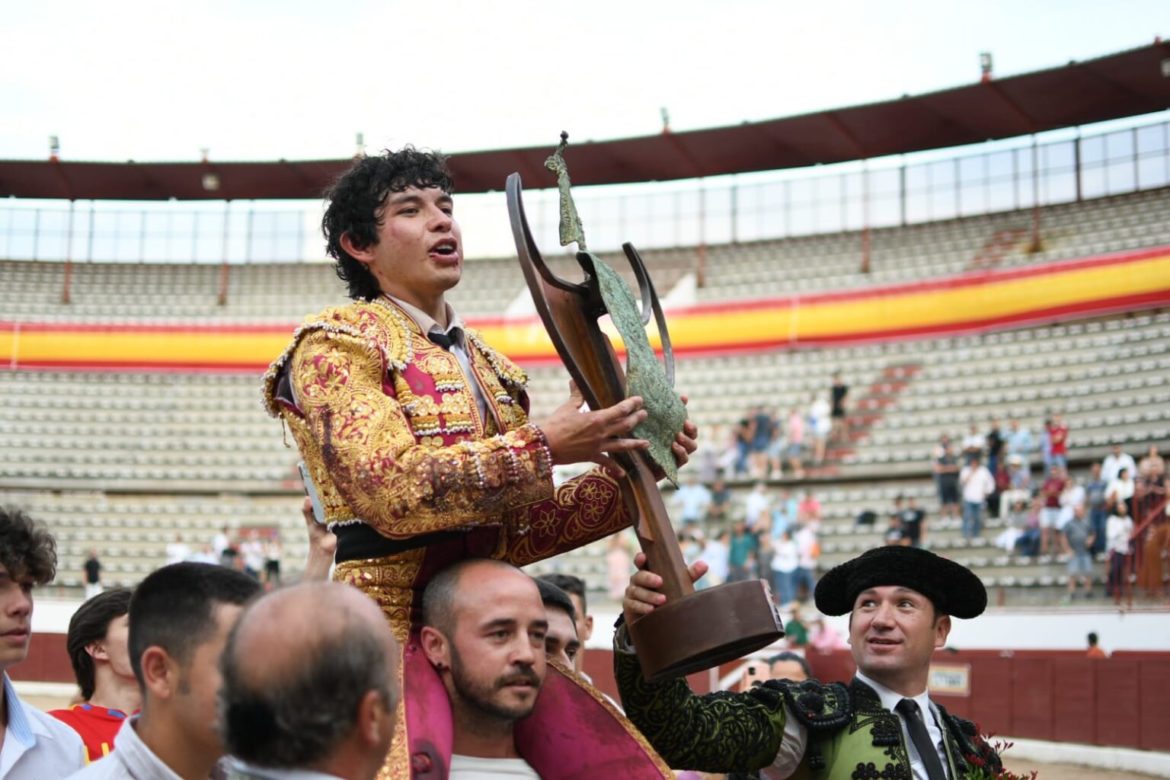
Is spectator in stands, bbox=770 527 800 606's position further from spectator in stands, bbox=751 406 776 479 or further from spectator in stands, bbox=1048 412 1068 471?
spectator in stands, bbox=751 406 776 479

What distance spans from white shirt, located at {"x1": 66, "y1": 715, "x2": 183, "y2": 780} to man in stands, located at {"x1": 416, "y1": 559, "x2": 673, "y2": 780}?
1.24ft

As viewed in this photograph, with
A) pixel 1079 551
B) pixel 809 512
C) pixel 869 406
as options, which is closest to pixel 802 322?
pixel 869 406

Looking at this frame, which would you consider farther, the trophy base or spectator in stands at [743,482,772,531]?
spectator in stands at [743,482,772,531]

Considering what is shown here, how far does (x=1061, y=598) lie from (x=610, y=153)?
10552 mm

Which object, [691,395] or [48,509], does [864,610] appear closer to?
[691,395]

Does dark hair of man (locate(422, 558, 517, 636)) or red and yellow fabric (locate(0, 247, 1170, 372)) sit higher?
red and yellow fabric (locate(0, 247, 1170, 372))

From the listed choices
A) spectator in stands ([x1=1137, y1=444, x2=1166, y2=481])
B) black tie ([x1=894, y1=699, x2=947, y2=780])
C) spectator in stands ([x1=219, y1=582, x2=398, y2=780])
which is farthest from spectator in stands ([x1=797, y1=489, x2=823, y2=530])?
spectator in stands ([x1=219, y1=582, x2=398, y2=780])

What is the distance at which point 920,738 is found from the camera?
2.96m

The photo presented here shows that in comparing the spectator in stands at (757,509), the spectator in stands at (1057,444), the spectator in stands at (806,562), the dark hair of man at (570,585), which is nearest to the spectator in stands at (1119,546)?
the spectator in stands at (1057,444)

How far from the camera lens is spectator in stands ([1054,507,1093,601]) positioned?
11.8 meters

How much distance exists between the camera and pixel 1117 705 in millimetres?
11000

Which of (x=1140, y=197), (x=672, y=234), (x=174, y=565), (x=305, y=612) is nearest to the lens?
(x=305, y=612)

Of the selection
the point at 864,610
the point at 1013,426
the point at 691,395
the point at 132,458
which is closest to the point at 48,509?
the point at 132,458

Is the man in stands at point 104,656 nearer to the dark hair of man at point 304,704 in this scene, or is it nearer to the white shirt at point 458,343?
the white shirt at point 458,343
